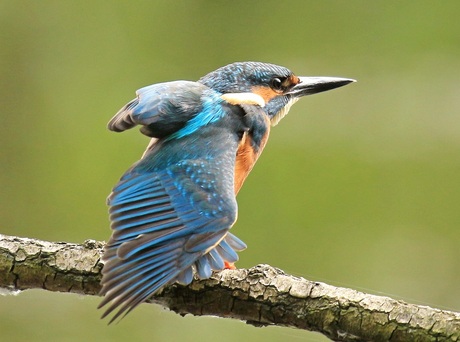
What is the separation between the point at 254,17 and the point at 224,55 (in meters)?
0.17

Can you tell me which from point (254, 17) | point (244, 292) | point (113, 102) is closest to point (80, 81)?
point (113, 102)

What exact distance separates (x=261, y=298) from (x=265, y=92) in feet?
1.62

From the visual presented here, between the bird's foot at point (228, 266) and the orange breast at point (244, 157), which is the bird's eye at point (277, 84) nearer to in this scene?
the orange breast at point (244, 157)

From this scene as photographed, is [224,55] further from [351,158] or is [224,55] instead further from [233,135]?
[233,135]

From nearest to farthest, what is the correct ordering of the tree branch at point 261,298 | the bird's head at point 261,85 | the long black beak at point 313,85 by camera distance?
1. the tree branch at point 261,298
2. the bird's head at point 261,85
3. the long black beak at point 313,85

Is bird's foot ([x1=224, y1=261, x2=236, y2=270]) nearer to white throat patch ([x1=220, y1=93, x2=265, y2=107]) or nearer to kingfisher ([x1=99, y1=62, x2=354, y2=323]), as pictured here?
kingfisher ([x1=99, y1=62, x2=354, y2=323])

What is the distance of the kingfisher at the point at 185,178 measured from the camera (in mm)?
1180

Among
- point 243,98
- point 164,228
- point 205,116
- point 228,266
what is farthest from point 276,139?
point 164,228

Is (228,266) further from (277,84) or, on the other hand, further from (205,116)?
(277,84)

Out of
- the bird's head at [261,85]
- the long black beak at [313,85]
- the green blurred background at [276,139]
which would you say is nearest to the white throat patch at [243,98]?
the bird's head at [261,85]

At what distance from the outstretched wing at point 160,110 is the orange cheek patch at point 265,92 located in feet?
0.47

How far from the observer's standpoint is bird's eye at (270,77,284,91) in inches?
62.9

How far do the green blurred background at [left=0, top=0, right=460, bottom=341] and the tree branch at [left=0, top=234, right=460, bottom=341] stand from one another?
4.36ft

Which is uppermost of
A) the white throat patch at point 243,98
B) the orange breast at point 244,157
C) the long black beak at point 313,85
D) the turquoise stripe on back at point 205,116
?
the long black beak at point 313,85
